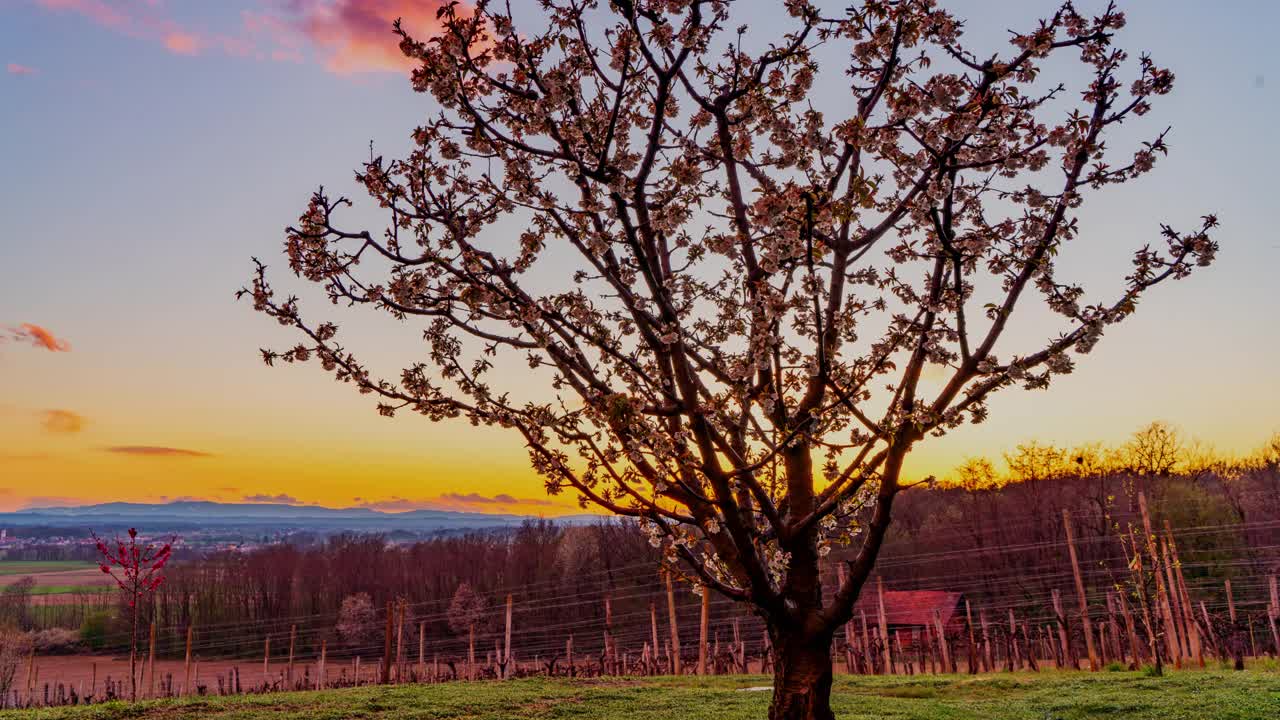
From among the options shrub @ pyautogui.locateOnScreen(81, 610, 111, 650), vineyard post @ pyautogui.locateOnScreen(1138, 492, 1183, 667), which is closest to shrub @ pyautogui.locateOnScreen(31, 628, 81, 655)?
shrub @ pyautogui.locateOnScreen(81, 610, 111, 650)

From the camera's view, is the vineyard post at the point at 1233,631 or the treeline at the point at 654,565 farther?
the treeline at the point at 654,565

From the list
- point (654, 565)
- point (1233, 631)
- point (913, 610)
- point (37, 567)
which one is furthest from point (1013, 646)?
point (37, 567)

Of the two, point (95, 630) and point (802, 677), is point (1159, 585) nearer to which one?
point (802, 677)

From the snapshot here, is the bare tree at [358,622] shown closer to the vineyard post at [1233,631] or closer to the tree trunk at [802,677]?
the vineyard post at [1233,631]

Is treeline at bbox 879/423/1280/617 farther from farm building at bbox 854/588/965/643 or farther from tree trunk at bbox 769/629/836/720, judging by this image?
tree trunk at bbox 769/629/836/720

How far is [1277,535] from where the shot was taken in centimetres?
4247

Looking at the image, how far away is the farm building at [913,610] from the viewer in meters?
43.2

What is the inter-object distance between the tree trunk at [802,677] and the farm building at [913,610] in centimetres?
3915

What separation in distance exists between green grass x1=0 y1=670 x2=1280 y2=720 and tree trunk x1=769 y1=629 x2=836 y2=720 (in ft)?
17.6

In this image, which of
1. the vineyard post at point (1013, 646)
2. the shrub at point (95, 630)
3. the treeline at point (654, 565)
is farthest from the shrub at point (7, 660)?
the vineyard post at point (1013, 646)

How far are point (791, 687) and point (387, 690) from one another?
1191 cm

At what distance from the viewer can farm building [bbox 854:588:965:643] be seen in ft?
142

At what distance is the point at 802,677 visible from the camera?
241 inches

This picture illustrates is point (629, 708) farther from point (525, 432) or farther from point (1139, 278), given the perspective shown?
point (1139, 278)
